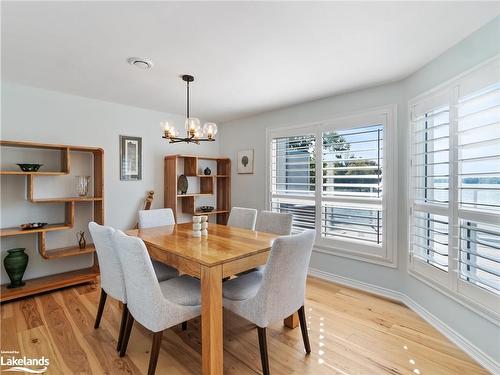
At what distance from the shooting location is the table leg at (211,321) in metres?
1.61

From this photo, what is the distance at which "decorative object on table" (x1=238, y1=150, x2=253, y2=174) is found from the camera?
4410mm

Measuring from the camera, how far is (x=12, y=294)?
2.71 meters

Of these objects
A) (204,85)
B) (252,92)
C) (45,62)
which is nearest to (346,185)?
(252,92)

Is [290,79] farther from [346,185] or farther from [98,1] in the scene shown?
[98,1]

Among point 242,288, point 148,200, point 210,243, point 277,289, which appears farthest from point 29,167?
point 277,289

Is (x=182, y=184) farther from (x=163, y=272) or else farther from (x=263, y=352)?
(x=263, y=352)

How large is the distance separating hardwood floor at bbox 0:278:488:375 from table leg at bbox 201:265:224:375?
0.23m

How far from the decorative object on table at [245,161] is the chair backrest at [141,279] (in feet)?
9.55

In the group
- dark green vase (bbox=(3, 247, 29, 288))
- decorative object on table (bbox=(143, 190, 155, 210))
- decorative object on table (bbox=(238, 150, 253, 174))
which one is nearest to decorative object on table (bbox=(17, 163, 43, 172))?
dark green vase (bbox=(3, 247, 29, 288))

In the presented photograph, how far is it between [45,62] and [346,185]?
3.38m

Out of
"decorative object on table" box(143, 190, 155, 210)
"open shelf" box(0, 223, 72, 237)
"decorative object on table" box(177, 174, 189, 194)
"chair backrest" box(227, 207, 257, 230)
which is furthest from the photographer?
"decorative object on table" box(177, 174, 189, 194)

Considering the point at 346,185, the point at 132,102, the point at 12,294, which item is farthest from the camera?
the point at 132,102

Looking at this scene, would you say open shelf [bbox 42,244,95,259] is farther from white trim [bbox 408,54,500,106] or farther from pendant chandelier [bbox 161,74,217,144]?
white trim [bbox 408,54,500,106]

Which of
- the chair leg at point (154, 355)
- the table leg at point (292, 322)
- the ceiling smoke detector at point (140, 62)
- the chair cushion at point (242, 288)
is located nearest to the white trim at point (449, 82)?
the chair cushion at point (242, 288)
